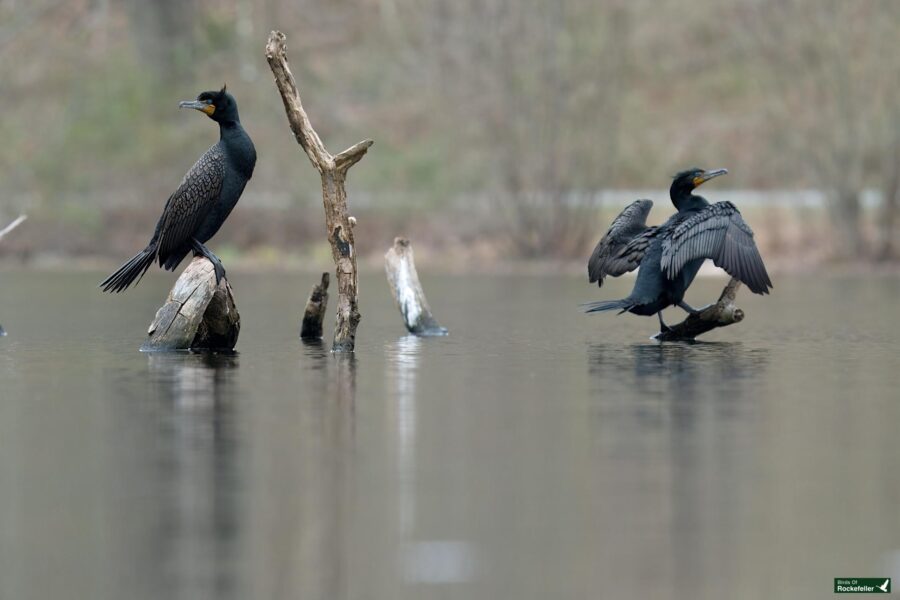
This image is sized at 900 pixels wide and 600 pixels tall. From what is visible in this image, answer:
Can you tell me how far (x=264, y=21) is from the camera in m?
47.6

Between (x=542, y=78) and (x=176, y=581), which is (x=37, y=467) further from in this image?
(x=542, y=78)

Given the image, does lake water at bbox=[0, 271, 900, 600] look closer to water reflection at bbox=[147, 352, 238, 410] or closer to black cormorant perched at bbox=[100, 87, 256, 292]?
water reflection at bbox=[147, 352, 238, 410]

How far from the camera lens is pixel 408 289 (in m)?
17.2

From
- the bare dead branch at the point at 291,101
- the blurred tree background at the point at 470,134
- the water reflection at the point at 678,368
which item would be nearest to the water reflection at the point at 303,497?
the water reflection at the point at 678,368

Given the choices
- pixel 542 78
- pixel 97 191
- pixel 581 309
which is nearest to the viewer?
pixel 581 309

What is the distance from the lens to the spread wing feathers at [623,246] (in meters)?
14.9

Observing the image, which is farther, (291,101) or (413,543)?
(291,101)

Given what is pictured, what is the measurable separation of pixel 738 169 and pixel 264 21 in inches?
561

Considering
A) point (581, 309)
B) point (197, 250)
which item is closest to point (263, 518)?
point (197, 250)

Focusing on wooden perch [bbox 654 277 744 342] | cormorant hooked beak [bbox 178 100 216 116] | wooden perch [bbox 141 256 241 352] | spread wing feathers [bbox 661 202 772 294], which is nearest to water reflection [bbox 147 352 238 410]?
wooden perch [bbox 141 256 241 352]

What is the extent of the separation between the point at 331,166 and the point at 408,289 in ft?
11.1

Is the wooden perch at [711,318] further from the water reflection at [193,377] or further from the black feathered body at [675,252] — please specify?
the water reflection at [193,377]

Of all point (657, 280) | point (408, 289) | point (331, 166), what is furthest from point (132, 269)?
point (657, 280)

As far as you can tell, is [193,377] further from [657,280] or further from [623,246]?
[623,246]
